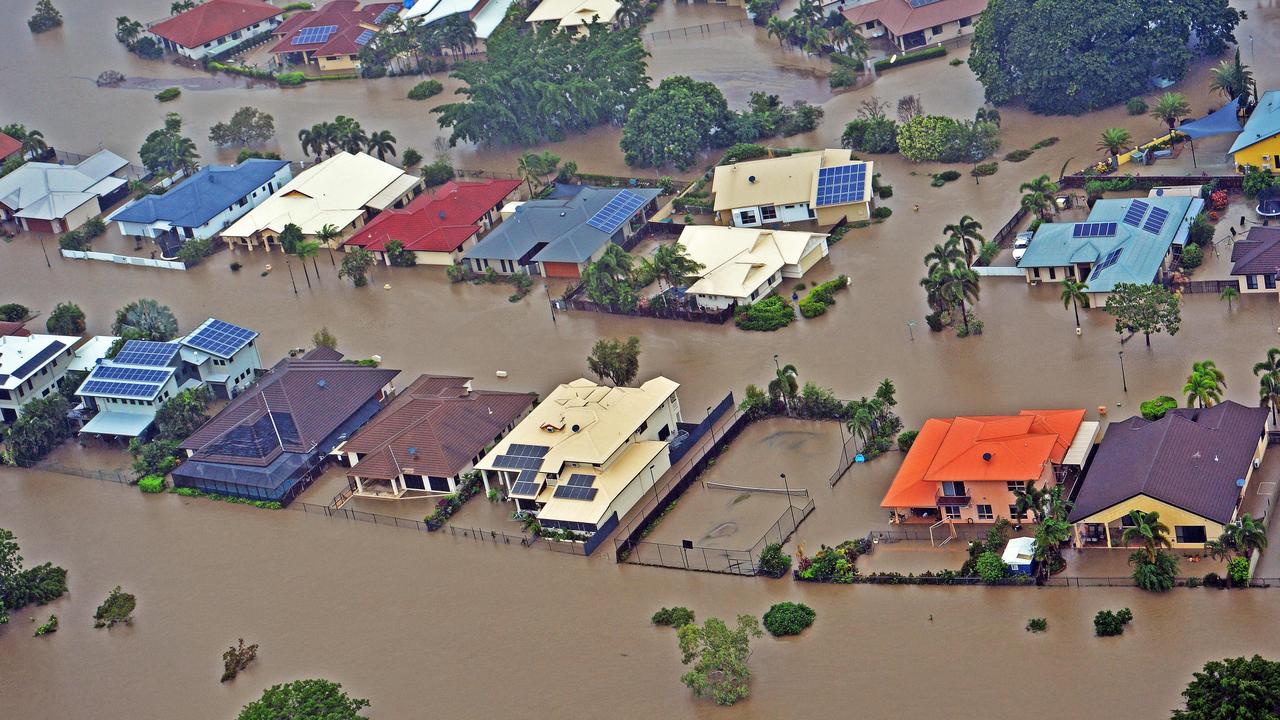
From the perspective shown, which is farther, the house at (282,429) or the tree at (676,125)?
the tree at (676,125)

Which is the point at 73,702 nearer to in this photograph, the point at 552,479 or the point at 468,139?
the point at 552,479

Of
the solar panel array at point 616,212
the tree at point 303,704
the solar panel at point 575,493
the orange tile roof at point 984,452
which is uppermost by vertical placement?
the solar panel array at point 616,212

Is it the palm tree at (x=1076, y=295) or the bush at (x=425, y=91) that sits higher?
the bush at (x=425, y=91)

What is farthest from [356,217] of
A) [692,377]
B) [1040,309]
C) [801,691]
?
[801,691]

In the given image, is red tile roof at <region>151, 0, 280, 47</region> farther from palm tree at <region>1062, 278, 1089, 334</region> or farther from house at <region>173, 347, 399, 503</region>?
palm tree at <region>1062, 278, 1089, 334</region>

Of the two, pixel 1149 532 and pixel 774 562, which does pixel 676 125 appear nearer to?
pixel 774 562

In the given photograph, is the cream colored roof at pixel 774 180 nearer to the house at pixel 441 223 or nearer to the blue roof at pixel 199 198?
the house at pixel 441 223

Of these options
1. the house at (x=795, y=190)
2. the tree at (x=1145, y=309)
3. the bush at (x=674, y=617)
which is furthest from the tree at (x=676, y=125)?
the bush at (x=674, y=617)
